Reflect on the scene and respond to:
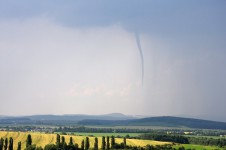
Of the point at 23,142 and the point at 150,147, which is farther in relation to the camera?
the point at 23,142

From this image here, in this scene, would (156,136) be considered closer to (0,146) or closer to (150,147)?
(150,147)

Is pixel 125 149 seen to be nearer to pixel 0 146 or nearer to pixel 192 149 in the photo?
pixel 192 149

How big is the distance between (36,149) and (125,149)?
34.8 metres

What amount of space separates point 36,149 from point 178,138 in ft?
295

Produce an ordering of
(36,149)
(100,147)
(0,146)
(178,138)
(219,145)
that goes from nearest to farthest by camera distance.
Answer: (36,149), (0,146), (100,147), (219,145), (178,138)

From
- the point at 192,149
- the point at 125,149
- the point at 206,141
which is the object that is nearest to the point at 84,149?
the point at 125,149

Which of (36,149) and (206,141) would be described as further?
(206,141)

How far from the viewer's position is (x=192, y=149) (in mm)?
139375

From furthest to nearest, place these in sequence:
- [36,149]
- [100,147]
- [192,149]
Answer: [192,149] < [100,147] < [36,149]

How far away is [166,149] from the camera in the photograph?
132 m

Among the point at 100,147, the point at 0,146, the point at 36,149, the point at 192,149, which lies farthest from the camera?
the point at 192,149

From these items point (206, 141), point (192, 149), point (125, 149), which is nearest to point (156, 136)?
point (206, 141)

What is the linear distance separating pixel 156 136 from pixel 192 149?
4750cm

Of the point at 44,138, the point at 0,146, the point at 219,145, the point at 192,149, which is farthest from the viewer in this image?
the point at 219,145
